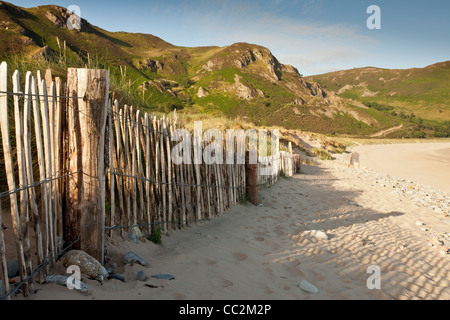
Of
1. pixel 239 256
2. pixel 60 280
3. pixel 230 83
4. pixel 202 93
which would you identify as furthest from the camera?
pixel 230 83

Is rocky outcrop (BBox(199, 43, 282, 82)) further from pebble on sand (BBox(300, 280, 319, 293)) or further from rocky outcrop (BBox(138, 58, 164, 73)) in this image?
pebble on sand (BBox(300, 280, 319, 293))

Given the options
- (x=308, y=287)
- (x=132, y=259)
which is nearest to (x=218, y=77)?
(x=132, y=259)

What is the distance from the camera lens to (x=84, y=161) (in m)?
2.39

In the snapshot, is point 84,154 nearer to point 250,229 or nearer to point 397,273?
point 250,229

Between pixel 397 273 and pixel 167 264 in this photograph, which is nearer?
pixel 167 264

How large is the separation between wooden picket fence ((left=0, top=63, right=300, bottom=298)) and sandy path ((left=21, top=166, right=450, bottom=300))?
311mm

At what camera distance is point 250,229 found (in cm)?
429

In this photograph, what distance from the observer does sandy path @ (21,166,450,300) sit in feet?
7.68

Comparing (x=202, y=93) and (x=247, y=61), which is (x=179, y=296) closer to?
(x=202, y=93)

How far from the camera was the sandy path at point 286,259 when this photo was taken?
234 cm

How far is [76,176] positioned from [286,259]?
8.15ft

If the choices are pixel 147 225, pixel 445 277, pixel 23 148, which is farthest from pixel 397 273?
pixel 23 148
